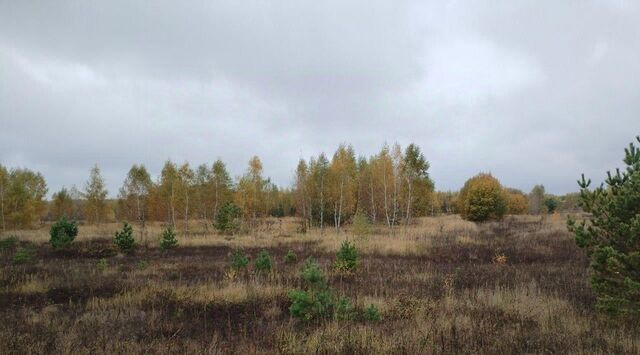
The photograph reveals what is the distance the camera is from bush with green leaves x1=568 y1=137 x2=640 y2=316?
20.0 ft

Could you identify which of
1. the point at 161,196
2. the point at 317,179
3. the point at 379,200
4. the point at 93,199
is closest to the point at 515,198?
the point at 379,200

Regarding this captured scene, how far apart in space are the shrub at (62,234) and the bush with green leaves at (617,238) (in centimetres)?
2485

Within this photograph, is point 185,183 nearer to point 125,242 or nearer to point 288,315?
point 125,242

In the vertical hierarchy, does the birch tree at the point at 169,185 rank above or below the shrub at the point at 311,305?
above

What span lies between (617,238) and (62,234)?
25563 mm

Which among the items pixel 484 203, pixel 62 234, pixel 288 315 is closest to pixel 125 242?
pixel 62 234

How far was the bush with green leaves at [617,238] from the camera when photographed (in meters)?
6.09

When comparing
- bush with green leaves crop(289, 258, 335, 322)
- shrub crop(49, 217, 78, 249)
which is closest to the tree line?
shrub crop(49, 217, 78, 249)

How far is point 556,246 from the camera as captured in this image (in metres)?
21.1

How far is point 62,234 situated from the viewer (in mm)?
22156

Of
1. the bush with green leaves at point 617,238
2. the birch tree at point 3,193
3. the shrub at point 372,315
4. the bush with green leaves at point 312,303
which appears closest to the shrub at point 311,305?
the bush with green leaves at point 312,303

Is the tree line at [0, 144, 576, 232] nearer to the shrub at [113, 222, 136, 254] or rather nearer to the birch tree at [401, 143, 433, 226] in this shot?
the birch tree at [401, 143, 433, 226]

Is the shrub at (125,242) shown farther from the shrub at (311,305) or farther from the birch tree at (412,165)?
the birch tree at (412,165)

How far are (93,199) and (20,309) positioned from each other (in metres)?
41.1
